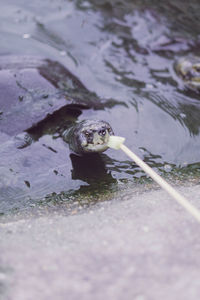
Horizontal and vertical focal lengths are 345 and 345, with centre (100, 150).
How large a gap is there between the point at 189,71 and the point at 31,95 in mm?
1997

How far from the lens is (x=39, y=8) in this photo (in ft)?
16.6

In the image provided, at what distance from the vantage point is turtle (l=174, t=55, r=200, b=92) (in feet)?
13.6

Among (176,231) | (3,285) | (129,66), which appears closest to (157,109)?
(129,66)

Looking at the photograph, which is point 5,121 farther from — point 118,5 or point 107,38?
point 118,5

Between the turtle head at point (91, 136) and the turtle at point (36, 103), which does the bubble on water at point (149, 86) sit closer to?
the turtle at point (36, 103)

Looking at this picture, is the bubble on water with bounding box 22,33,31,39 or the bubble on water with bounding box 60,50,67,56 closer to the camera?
the bubble on water with bounding box 60,50,67,56

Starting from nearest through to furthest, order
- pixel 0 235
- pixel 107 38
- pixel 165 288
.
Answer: pixel 165 288
pixel 0 235
pixel 107 38

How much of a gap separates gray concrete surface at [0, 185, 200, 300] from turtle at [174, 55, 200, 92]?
229 centimetres

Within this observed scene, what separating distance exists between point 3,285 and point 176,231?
0.90 m

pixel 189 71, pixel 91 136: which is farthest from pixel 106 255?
pixel 189 71

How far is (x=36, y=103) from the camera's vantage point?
3328 mm

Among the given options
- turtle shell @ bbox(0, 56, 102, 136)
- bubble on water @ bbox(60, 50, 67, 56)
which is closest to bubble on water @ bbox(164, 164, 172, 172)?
turtle shell @ bbox(0, 56, 102, 136)

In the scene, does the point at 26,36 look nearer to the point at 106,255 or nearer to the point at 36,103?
the point at 36,103

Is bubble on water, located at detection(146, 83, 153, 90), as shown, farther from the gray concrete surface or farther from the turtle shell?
the gray concrete surface
